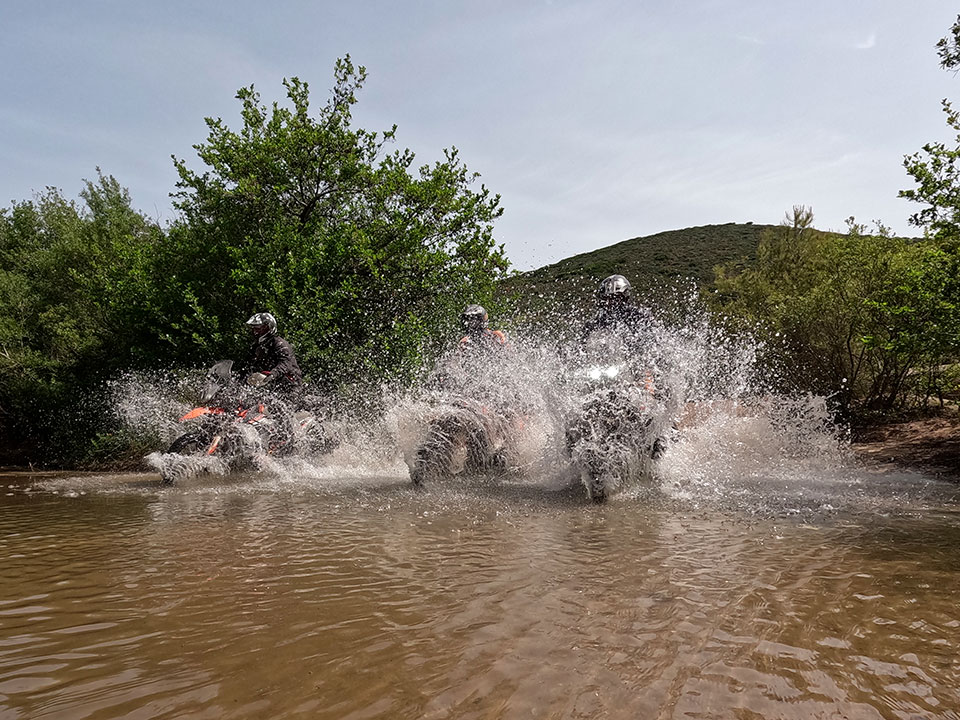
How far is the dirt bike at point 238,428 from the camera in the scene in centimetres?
762

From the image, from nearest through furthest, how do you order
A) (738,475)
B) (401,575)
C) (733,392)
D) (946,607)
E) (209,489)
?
(946,607), (401,575), (209,489), (738,475), (733,392)

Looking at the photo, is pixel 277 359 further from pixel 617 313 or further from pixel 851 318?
pixel 851 318

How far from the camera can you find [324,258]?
1086 cm

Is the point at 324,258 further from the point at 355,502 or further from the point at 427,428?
the point at 355,502

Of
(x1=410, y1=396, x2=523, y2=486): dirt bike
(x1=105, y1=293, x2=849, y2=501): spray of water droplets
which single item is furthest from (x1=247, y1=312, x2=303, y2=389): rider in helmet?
(x1=410, y1=396, x2=523, y2=486): dirt bike

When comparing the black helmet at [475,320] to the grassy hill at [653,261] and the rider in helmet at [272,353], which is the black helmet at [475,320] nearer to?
the rider in helmet at [272,353]

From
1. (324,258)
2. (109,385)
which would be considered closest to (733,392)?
(324,258)

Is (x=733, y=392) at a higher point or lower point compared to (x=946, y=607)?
higher

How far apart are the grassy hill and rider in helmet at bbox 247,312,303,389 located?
123ft

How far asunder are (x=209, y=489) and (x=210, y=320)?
4.97 m

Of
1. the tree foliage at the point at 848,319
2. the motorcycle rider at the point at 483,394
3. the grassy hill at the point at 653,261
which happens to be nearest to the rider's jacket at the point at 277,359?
the motorcycle rider at the point at 483,394

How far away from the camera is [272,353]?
886 centimetres

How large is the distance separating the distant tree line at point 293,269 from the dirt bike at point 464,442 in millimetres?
3994

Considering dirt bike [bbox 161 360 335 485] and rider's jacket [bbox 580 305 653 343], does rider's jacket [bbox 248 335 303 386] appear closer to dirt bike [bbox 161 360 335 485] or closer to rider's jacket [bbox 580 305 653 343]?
dirt bike [bbox 161 360 335 485]
